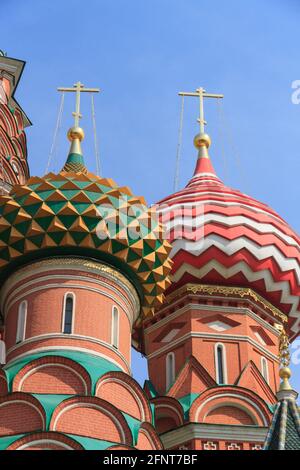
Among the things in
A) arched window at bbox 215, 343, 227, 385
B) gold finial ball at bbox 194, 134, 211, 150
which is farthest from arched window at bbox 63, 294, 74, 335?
gold finial ball at bbox 194, 134, 211, 150

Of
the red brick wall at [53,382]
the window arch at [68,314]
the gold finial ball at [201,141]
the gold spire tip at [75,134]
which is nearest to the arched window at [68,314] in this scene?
the window arch at [68,314]

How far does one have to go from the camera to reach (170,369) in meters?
18.6

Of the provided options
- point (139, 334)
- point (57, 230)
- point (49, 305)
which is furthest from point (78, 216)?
point (139, 334)

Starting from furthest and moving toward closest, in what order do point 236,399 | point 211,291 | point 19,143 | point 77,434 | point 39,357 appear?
1. point 19,143
2. point 211,291
3. point 236,399
4. point 39,357
5. point 77,434

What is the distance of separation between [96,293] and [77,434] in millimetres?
2563

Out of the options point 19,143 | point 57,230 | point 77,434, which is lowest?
point 77,434

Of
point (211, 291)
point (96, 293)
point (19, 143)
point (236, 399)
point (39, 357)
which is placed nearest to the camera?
point (39, 357)

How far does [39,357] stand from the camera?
14.9 meters

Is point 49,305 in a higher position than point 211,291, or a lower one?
lower

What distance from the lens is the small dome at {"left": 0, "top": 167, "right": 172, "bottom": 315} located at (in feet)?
51.6

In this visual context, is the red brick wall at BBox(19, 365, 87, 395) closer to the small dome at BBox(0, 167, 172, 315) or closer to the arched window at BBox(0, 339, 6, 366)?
the arched window at BBox(0, 339, 6, 366)

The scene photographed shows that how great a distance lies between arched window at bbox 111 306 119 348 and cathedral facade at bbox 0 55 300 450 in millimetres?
34

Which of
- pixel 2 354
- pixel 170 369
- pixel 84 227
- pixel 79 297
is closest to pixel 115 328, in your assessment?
pixel 79 297

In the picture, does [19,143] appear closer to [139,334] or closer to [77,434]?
[139,334]
